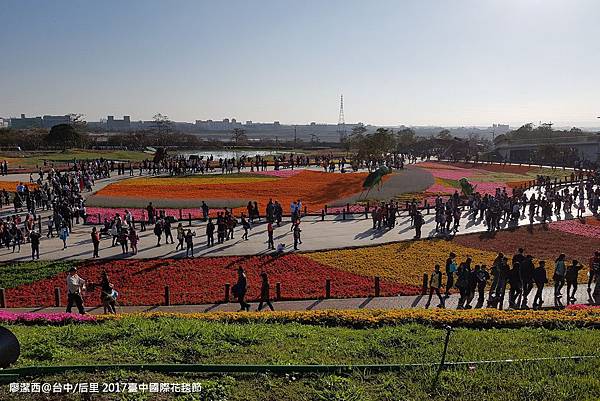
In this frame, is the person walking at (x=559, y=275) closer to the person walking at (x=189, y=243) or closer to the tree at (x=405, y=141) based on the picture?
the person walking at (x=189, y=243)

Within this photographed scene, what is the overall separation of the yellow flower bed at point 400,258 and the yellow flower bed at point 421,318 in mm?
5893

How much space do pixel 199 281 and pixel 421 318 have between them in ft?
29.6

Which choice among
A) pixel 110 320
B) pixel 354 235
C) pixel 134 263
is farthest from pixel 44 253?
pixel 354 235

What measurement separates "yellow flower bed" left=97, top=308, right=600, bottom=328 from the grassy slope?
610 mm

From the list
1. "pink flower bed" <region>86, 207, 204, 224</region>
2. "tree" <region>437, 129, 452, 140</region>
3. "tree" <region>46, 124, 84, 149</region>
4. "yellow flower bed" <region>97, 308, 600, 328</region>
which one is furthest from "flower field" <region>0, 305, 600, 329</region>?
"tree" <region>437, 129, 452, 140</region>

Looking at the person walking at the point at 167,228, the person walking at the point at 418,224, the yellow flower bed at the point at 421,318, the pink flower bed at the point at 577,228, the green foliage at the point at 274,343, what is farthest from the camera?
the pink flower bed at the point at 577,228

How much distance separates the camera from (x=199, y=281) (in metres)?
18.1

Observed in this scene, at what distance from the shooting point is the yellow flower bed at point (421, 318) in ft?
36.9

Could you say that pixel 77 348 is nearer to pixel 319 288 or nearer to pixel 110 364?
pixel 110 364

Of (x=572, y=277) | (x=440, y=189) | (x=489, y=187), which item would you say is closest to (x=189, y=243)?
(x=572, y=277)

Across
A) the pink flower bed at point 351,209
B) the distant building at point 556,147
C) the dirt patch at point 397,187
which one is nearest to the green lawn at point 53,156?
the dirt patch at point 397,187

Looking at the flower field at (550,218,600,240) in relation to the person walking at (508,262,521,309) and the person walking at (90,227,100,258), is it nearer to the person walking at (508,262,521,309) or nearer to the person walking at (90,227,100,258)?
the person walking at (508,262,521,309)

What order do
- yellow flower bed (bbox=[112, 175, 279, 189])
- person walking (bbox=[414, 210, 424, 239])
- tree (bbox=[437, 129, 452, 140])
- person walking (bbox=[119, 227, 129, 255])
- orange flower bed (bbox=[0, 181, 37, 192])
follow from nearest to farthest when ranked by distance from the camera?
person walking (bbox=[119, 227, 129, 255])
person walking (bbox=[414, 210, 424, 239])
orange flower bed (bbox=[0, 181, 37, 192])
yellow flower bed (bbox=[112, 175, 279, 189])
tree (bbox=[437, 129, 452, 140])

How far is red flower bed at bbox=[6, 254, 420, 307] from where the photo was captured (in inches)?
650
